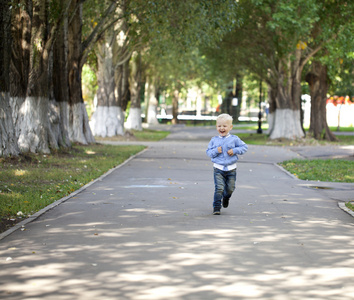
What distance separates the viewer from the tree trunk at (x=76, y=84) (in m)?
24.0

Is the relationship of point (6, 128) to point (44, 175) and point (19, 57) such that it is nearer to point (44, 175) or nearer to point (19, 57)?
point (44, 175)

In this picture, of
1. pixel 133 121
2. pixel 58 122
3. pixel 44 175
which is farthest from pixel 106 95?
pixel 44 175

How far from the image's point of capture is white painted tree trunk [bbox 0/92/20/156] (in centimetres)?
1631

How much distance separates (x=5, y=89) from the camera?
53.4 ft

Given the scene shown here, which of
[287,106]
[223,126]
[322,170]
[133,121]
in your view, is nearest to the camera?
[223,126]

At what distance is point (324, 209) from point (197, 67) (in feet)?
150

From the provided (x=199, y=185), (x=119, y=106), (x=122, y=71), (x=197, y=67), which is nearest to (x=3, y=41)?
(x=199, y=185)

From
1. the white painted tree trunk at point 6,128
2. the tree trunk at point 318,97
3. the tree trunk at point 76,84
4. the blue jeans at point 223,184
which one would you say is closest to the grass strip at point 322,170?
the blue jeans at point 223,184

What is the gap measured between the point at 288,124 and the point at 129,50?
8.78 meters

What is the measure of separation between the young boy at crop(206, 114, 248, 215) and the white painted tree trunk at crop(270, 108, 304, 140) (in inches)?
971

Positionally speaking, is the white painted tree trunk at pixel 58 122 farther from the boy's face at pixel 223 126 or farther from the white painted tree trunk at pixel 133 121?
the white painted tree trunk at pixel 133 121

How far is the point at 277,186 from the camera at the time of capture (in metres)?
14.0

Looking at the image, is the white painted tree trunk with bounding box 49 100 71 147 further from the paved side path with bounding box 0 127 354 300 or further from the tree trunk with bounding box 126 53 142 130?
the tree trunk with bounding box 126 53 142 130

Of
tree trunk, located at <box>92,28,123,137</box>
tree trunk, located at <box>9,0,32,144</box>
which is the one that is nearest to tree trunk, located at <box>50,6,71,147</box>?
tree trunk, located at <box>9,0,32,144</box>
